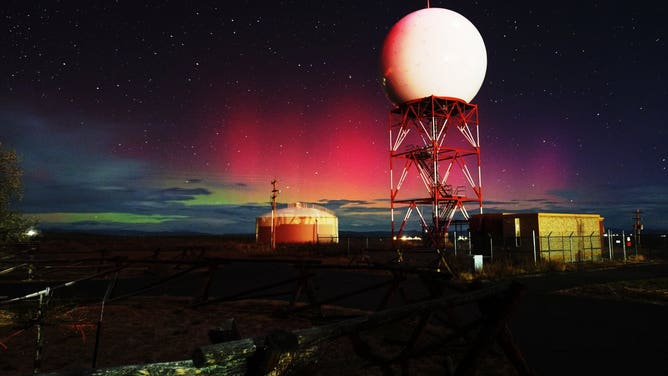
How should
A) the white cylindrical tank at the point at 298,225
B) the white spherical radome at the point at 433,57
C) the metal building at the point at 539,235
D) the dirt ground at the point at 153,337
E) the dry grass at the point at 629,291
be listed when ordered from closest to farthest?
1. the dirt ground at the point at 153,337
2. the dry grass at the point at 629,291
3. the metal building at the point at 539,235
4. the white spherical radome at the point at 433,57
5. the white cylindrical tank at the point at 298,225

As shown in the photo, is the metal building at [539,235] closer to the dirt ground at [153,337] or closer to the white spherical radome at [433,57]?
the white spherical radome at [433,57]

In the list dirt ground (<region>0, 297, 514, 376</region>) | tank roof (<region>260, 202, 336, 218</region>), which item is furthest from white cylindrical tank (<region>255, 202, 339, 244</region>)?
dirt ground (<region>0, 297, 514, 376</region>)

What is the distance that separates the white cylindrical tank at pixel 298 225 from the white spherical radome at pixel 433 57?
25.1 metres

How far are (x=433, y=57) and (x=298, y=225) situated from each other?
30475 mm

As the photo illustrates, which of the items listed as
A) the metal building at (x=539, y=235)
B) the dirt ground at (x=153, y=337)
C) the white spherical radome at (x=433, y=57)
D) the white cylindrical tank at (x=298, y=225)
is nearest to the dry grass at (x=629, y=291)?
the dirt ground at (x=153, y=337)

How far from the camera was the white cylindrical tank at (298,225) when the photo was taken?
54312 mm

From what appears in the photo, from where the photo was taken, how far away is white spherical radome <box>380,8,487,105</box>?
31203mm

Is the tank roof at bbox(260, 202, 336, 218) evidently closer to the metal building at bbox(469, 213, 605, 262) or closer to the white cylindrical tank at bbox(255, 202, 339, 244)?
the white cylindrical tank at bbox(255, 202, 339, 244)

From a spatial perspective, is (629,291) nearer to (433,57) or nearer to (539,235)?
(539,235)

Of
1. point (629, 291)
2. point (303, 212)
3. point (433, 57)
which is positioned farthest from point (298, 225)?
point (629, 291)

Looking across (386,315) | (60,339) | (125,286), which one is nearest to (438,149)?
(125,286)

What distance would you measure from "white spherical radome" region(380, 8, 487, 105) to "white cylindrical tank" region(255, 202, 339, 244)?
82.2 feet

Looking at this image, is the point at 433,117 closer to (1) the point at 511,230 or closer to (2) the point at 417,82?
(2) the point at 417,82

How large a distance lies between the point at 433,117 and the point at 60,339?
28.2 metres
